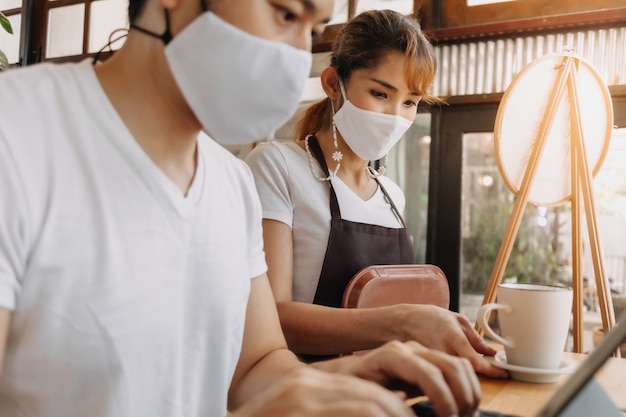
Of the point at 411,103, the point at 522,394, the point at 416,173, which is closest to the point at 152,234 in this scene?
the point at 522,394

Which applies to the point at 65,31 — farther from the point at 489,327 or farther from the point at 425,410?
the point at 425,410

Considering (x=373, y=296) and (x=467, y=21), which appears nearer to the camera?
(x=373, y=296)

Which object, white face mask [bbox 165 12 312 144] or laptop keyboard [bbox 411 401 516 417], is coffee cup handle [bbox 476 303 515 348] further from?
white face mask [bbox 165 12 312 144]

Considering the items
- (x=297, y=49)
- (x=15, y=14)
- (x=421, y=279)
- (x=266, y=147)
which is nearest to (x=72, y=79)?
(x=297, y=49)

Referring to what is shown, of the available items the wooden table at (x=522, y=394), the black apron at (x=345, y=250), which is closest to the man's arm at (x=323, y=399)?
the wooden table at (x=522, y=394)

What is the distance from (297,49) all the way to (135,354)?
21.0 inches

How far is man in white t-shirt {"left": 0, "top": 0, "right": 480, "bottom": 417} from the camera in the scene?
2.20 ft

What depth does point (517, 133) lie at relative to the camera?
8.11 ft

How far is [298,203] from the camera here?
158 cm

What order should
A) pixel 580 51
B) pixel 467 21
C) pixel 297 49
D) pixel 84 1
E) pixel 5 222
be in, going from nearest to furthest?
1. pixel 5 222
2. pixel 297 49
3. pixel 580 51
4. pixel 467 21
5. pixel 84 1

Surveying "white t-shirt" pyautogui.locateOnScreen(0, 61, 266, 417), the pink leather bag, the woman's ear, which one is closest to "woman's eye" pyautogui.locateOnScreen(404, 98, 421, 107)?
the woman's ear

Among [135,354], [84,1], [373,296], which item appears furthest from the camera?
[84,1]

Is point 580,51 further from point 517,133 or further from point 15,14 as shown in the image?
point 15,14

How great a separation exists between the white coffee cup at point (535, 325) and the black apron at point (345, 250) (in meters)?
0.58
